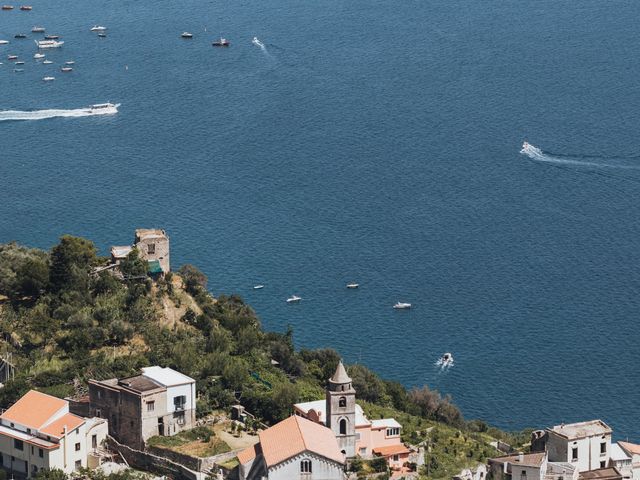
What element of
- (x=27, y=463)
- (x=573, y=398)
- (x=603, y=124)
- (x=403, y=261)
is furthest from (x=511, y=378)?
(x=603, y=124)

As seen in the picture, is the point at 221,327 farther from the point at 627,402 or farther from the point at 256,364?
the point at 627,402

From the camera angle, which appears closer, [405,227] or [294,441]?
[294,441]

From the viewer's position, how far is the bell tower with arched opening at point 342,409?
9306 cm

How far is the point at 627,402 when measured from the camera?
133250 millimetres

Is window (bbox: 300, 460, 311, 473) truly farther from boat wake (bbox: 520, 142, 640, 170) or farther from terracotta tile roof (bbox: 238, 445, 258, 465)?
boat wake (bbox: 520, 142, 640, 170)

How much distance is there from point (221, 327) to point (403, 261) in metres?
48.9

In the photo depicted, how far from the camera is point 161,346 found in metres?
108

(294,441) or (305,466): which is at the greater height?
(294,441)

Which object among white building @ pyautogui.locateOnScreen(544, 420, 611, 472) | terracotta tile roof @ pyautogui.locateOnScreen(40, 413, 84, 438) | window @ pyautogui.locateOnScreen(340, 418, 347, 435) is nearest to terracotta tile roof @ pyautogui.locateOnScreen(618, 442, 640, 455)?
white building @ pyautogui.locateOnScreen(544, 420, 611, 472)

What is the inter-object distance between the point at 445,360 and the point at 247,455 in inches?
2056

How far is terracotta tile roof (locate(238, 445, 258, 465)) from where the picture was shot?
88438 millimetres

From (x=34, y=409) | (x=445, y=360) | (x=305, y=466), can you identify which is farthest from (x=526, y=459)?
(x=445, y=360)

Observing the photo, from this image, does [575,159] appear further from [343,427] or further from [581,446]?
[343,427]

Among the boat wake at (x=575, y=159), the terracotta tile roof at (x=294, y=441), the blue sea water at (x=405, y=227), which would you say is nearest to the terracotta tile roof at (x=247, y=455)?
the terracotta tile roof at (x=294, y=441)
